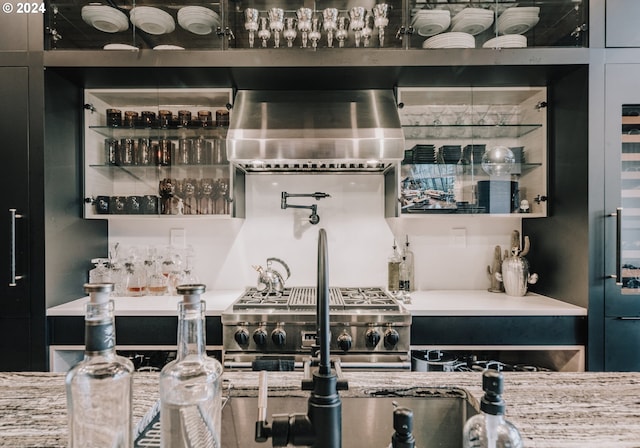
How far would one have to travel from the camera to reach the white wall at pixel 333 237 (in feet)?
8.70

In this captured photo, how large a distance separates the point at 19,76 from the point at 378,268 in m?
2.38

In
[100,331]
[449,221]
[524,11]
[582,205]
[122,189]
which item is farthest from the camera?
[449,221]

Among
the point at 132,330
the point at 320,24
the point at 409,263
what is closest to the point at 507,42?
the point at 320,24

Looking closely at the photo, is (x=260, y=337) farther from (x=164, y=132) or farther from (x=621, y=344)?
(x=621, y=344)

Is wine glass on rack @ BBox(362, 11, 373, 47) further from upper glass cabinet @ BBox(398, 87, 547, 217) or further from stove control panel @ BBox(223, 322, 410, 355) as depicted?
stove control panel @ BBox(223, 322, 410, 355)

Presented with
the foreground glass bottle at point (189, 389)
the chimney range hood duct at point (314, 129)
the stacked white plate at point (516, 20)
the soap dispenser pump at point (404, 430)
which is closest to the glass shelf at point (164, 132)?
the chimney range hood duct at point (314, 129)

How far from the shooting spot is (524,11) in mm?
2197

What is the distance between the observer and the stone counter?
0.70m

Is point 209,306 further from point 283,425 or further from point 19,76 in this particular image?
point 283,425

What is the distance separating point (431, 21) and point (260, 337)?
6.48 ft

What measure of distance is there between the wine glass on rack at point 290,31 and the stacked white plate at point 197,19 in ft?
1.27

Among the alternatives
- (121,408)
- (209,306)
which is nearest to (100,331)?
(121,408)

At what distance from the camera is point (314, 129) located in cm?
216

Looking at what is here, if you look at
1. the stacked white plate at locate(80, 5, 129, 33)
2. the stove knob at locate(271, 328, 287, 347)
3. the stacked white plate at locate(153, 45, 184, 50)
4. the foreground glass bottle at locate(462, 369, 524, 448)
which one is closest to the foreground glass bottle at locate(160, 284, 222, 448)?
the foreground glass bottle at locate(462, 369, 524, 448)
